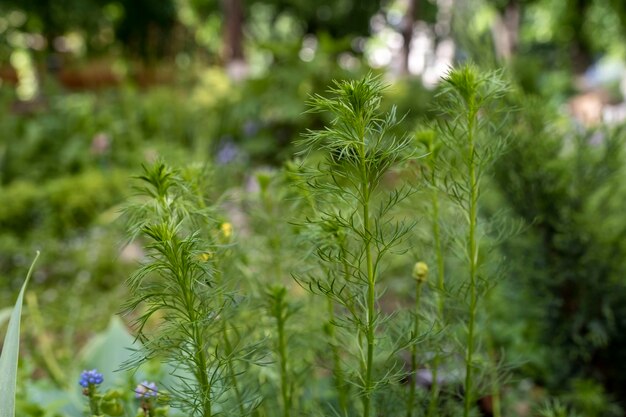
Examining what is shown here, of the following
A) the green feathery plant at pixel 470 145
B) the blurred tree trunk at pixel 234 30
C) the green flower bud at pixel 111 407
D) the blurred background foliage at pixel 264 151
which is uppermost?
the blurred tree trunk at pixel 234 30

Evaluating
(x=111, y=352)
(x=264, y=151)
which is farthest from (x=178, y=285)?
(x=264, y=151)

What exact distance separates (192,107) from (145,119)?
21.9 inches

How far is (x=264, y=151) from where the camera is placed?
5480mm

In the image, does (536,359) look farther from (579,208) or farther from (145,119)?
(145,119)

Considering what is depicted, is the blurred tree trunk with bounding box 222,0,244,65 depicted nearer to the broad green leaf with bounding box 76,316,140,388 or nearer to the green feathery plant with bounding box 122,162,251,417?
the broad green leaf with bounding box 76,316,140,388

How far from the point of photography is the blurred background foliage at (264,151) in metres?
1.75

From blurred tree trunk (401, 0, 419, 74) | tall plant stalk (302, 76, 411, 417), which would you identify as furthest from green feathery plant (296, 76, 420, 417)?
blurred tree trunk (401, 0, 419, 74)

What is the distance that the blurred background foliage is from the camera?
175 centimetres

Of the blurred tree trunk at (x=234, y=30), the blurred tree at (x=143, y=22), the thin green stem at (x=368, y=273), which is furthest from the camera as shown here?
the blurred tree at (x=143, y=22)

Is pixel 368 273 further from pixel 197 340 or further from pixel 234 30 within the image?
pixel 234 30

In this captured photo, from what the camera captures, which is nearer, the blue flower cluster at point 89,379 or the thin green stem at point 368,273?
the thin green stem at point 368,273

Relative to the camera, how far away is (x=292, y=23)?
51.7 feet

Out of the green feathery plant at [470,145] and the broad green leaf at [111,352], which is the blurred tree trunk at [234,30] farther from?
the green feathery plant at [470,145]

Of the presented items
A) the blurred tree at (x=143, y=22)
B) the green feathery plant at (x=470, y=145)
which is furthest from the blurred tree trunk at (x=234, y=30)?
the green feathery plant at (x=470, y=145)
